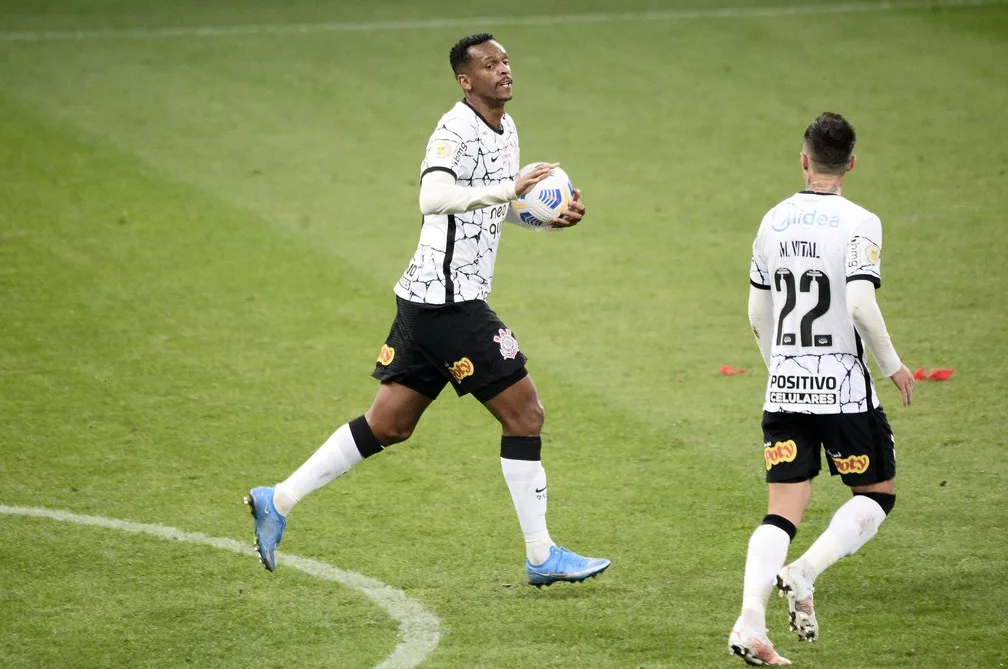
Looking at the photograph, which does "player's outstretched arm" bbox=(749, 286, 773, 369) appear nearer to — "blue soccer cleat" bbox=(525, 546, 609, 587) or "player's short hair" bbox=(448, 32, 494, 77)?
"blue soccer cleat" bbox=(525, 546, 609, 587)

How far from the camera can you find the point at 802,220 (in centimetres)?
525

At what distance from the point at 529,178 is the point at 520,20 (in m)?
15.3

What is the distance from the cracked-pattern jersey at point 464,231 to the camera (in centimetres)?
599

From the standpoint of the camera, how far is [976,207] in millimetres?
12688

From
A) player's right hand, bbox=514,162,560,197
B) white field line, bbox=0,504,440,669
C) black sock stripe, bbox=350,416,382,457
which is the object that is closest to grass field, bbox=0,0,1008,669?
white field line, bbox=0,504,440,669

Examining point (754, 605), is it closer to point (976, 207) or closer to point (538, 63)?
point (976, 207)

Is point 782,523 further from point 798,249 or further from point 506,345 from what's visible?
point 506,345

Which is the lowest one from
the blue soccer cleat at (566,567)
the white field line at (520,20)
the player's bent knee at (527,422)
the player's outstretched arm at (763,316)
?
the blue soccer cleat at (566,567)

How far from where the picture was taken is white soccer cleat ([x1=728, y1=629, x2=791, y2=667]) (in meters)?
4.98

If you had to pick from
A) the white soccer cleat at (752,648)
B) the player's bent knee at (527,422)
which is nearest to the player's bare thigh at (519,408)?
the player's bent knee at (527,422)

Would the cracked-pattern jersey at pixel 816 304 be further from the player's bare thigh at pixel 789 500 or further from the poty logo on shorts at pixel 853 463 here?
the player's bare thigh at pixel 789 500

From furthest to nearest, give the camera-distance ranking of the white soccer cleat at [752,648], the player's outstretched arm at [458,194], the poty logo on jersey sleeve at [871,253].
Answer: the player's outstretched arm at [458,194], the poty logo on jersey sleeve at [871,253], the white soccer cleat at [752,648]

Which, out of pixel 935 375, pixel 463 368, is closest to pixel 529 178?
pixel 463 368

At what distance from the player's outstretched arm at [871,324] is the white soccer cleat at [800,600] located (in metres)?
0.74
